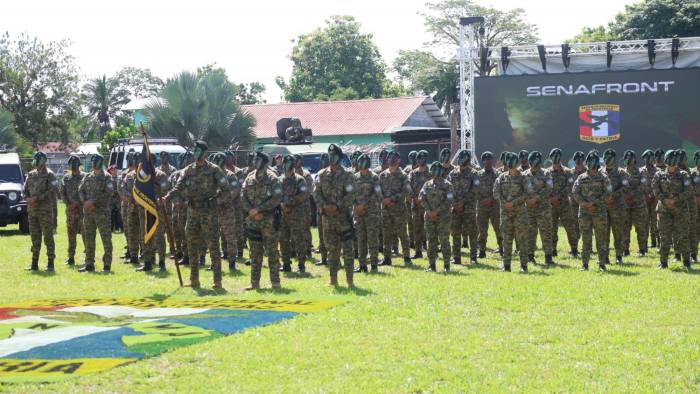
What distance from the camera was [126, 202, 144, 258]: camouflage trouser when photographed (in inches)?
647

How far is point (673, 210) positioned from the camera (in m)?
15.1

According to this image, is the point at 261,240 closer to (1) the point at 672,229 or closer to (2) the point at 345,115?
(1) the point at 672,229


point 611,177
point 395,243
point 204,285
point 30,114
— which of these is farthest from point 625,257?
point 30,114

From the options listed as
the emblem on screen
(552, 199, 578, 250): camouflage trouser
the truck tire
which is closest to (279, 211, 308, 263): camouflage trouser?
(552, 199, 578, 250): camouflage trouser

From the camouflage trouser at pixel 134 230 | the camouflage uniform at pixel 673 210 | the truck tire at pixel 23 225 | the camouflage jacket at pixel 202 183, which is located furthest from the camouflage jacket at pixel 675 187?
the truck tire at pixel 23 225

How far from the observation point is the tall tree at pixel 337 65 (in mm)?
70375

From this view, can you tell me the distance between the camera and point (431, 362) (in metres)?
8.04

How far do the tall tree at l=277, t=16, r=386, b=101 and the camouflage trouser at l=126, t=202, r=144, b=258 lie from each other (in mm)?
53450

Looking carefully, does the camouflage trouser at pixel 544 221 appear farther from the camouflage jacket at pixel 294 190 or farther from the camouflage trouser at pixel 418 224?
the camouflage jacket at pixel 294 190

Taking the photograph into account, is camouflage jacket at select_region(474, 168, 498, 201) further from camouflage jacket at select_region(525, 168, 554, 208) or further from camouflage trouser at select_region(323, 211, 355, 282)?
camouflage trouser at select_region(323, 211, 355, 282)

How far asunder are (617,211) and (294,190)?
19.2 feet

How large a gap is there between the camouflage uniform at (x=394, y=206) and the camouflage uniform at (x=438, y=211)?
3.38 ft

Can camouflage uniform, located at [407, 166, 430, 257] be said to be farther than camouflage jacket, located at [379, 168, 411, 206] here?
Yes

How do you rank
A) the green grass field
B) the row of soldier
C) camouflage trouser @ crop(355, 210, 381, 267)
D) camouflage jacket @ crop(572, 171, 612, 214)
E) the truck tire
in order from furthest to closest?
1. the truck tire
2. camouflage trouser @ crop(355, 210, 381, 267)
3. camouflage jacket @ crop(572, 171, 612, 214)
4. the row of soldier
5. the green grass field
